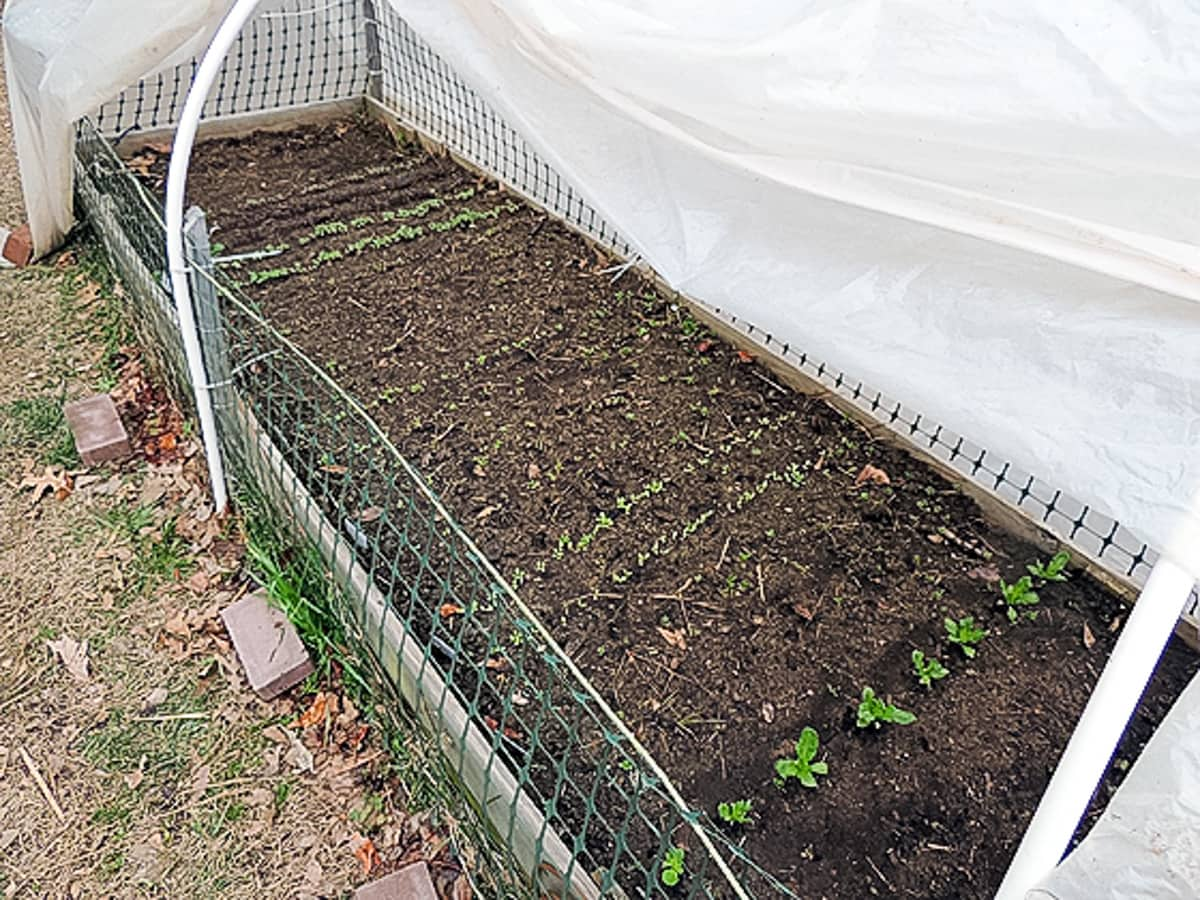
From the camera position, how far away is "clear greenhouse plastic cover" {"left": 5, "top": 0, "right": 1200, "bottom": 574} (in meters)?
0.99

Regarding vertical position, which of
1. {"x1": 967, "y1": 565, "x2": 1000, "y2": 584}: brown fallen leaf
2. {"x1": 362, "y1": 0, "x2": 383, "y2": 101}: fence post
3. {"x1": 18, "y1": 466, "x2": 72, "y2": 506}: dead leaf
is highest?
{"x1": 362, "y1": 0, "x2": 383, "y2": 101}: fence post

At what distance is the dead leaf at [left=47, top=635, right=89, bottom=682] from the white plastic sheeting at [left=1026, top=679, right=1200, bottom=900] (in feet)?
7.26

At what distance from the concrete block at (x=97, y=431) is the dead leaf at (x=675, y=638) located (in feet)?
5.82

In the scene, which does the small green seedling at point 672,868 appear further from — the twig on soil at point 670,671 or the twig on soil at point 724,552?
the twig on soil at point 724,552

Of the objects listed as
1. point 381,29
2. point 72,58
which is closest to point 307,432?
point 72,58

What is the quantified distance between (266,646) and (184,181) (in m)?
1.15

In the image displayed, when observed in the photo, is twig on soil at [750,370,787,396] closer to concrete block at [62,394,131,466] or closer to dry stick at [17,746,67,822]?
concrete block at [62,394,131,466]

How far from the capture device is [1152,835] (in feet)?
2.90

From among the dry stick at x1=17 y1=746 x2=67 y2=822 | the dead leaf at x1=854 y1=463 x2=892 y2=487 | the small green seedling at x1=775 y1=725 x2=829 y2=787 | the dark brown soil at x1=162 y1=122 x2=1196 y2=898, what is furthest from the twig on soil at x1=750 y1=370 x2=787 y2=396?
the dry stick at x1=17 y1=746 x2=67 y2=822

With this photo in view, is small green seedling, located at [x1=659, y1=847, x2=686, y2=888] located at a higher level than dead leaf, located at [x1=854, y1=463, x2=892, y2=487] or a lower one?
lower

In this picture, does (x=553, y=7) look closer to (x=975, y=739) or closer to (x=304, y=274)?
(x=975, y=739)

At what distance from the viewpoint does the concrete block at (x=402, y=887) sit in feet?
6.09

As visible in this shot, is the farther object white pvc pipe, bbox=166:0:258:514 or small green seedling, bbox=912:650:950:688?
small green seedling, bbox=912:650:950:688

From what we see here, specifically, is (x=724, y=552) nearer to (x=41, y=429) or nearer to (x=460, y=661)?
(x=460, y=661)
